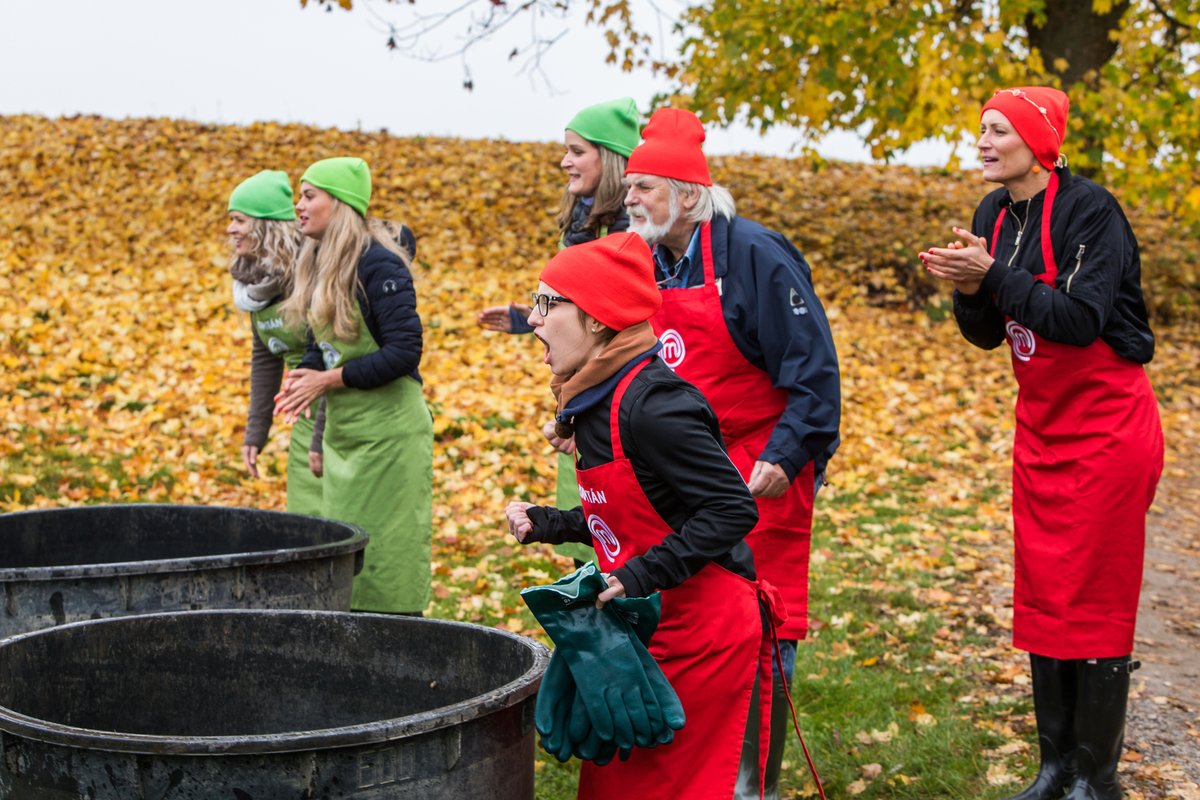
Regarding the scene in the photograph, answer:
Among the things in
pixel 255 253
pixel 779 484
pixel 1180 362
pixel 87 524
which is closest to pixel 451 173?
pixel 1180 362

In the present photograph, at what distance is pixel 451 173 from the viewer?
16.9 meters

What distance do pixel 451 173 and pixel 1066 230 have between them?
539 inches

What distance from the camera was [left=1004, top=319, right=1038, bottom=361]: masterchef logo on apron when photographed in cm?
395

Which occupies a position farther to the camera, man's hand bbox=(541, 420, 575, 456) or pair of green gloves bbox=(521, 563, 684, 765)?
man's hand bbox=(541, 420, 575, 456)

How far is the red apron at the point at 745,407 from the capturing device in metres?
3.73

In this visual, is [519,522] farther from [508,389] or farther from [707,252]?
[508,389]

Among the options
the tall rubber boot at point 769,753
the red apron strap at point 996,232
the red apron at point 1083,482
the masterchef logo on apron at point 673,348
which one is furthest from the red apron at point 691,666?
the red apron strap at point 996,232

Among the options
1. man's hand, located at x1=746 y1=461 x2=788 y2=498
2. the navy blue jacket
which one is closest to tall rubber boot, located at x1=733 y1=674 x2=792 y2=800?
man's hand, located at x1=746 y1=461 x2=788 y2=498

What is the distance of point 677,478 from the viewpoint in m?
2.67

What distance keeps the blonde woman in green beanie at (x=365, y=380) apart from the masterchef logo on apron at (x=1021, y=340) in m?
2.11

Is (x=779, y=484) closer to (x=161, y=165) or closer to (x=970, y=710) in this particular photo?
(x=970, y=710)

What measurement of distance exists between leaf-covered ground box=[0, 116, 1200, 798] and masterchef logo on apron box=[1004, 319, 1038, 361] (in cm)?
157

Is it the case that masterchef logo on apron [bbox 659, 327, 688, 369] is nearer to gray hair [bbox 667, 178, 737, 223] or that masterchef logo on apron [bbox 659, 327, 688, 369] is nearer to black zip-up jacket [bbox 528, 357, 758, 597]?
gray hair [bbox 667, 178, 737, 223]

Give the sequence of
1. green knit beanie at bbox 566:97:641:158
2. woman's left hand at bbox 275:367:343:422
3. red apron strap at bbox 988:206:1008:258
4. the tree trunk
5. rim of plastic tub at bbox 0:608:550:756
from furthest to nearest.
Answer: the tree trunk < woman's left hand at bbox 275:367:343:422 < green knit beanie at bbox 566:97:641:158 < red apron strap at bbox 988:206:1008:258 < rim of plastic tub at bbox 0:608:550:756
